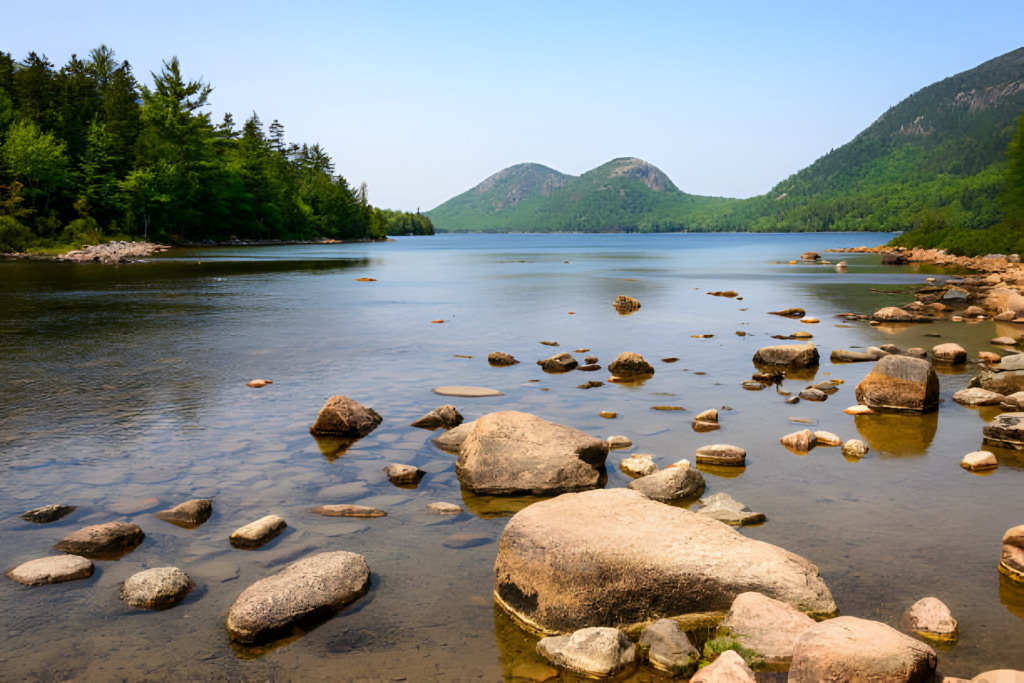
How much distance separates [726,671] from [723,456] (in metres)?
5.02

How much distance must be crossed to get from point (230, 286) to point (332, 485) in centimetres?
3477

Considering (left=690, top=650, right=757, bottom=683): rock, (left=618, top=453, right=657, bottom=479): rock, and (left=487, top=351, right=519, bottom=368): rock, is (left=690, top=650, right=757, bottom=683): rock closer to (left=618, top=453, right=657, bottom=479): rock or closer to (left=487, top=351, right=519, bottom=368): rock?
(left=618, top=453, right=657, bottom=479): rock

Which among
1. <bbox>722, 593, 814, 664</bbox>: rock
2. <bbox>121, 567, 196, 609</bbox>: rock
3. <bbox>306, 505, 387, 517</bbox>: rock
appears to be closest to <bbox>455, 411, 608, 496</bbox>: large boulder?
<bbox>306, 505, 387, 517</bbox>: rock

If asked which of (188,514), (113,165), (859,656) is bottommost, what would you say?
(188,514)

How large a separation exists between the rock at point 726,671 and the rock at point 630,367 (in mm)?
10396

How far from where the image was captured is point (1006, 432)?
388 inches

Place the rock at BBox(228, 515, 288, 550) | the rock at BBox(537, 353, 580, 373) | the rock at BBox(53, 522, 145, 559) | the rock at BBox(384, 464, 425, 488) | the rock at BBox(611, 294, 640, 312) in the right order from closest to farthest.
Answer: the rock at BBox(53, 522, 145, 559), the rock at BBox(228, 515, 288, 550), the rock at BBox(384, 464, 425, 488), the rock at BBox(537, 353, 580, 373), the rock at BBox(611, 294, 640, 312)

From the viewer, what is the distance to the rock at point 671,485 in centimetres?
789

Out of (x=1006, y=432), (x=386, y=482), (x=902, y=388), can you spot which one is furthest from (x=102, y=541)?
(x=902, y=388)

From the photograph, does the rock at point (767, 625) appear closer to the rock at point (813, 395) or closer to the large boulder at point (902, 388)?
the large boulder at point (902, 388)

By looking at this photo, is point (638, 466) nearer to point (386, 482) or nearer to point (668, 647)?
point (386, 482)

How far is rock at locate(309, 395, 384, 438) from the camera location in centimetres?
1040

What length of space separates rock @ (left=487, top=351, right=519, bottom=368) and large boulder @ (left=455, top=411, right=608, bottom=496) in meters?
7.43

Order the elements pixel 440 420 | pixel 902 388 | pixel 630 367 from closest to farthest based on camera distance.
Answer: pixel 440 420 < pixel 902 388 < pixel 630 367
